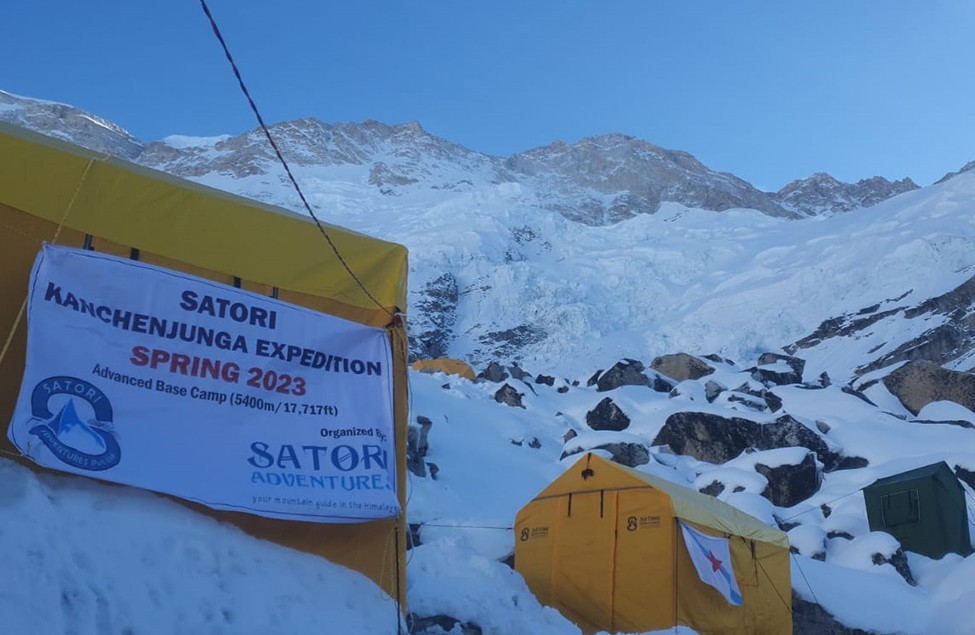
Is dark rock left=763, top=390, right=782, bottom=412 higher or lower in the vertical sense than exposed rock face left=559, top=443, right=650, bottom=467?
higher

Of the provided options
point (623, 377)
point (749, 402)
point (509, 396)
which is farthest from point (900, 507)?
point (623, 377)

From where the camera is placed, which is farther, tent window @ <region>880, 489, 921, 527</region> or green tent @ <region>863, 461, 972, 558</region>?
tent window @ <region>880, 489, 921, 527</region>

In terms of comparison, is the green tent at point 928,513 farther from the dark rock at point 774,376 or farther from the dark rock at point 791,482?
the dark rock at point 774,376

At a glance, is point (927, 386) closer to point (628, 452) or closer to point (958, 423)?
point (958, 423)

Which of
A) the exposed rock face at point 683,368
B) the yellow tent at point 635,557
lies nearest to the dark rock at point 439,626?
the yellow tent at point 635,557

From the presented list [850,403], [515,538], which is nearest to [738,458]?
[850,403]

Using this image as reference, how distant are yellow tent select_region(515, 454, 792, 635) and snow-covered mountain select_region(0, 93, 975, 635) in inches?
56.0

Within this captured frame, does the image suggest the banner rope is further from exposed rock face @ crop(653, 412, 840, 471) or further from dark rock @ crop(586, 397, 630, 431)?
dark rock @ crop(586, 397, 630, 431)

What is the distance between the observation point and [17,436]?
417cm

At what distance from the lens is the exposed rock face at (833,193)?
14650 cm

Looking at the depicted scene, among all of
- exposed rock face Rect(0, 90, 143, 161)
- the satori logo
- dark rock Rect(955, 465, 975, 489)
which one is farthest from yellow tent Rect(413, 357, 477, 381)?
exposed rock face Rect(0, 90, 143, 161)

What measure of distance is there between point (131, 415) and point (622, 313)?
64.9 metres

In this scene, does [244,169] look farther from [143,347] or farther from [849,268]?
[143,347]

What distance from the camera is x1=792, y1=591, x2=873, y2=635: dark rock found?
11.2 m
